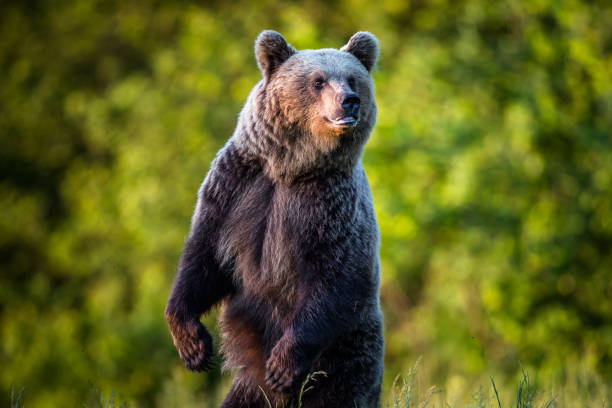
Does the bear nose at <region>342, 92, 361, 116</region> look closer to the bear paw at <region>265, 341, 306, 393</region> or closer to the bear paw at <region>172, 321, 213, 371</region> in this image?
the bear paw at <region>265, 341, 306, 393</region>

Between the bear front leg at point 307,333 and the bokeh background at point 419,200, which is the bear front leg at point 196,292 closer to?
the bear front leg at point 307,333

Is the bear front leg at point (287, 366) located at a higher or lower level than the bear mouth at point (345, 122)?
lower

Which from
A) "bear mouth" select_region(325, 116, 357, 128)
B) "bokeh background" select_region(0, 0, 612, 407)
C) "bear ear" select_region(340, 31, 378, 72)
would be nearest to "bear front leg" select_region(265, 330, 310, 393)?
Answer: "bear mouth" select_region(325, 116, 357, 128)

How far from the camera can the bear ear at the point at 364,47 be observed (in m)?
4.32

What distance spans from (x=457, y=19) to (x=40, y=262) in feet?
37.1

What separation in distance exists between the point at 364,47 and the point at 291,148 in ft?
2.66

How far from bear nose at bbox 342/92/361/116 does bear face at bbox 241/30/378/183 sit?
0.05 metres

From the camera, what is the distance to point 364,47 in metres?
4.34

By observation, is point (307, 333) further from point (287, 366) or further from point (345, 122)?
point (345, 122)

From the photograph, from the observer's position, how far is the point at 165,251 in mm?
14484

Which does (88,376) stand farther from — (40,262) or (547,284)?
(547,284)

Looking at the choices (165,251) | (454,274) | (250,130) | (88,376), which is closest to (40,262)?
(165,251)

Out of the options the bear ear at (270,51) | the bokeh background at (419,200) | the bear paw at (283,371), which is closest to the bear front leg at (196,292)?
the bear paw at (283,371)

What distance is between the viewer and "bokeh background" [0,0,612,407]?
11.9m
